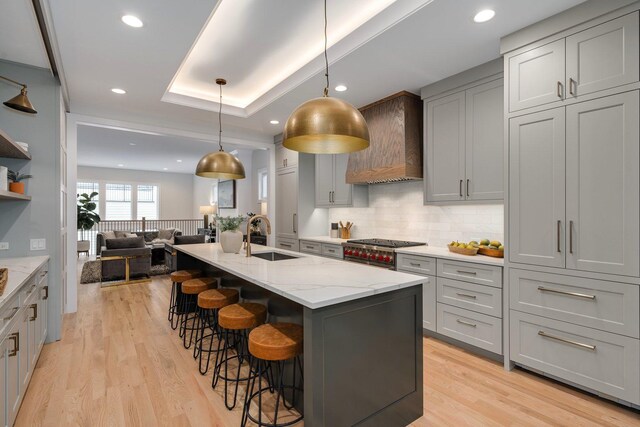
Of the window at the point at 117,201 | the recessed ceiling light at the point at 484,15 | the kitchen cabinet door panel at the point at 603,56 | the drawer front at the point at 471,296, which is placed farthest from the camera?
the window at the point at 117,201

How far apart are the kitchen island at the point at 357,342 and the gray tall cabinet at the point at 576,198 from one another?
1.12 meters

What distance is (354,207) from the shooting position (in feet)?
15.9

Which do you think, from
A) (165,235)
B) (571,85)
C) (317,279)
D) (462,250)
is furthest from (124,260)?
(571,85)

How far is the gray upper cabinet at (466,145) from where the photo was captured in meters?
3.02

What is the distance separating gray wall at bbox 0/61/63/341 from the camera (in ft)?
10.0

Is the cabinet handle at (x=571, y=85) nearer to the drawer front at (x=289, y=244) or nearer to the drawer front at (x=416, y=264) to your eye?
the drawer front at (x=416, y=264)

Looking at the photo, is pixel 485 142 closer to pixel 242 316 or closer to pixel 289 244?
pixel 242 316

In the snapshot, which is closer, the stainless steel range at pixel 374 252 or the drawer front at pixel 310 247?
the stainless steel range at pixel 374 252

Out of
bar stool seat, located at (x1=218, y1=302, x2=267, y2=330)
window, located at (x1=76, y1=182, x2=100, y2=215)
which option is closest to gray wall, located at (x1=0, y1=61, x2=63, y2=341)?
bar stool seat, located at (x1=218, y1=302, x2=267, y2=330)

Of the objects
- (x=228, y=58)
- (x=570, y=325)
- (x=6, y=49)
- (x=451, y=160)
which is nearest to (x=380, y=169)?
(x=451, y=160)

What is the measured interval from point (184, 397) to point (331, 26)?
322cm

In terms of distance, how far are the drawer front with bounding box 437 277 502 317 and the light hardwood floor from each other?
0.45 meters

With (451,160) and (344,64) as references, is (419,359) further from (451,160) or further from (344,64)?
(344,64)

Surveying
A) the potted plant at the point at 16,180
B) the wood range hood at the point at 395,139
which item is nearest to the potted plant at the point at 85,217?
the potted plant at the point at 16,180
